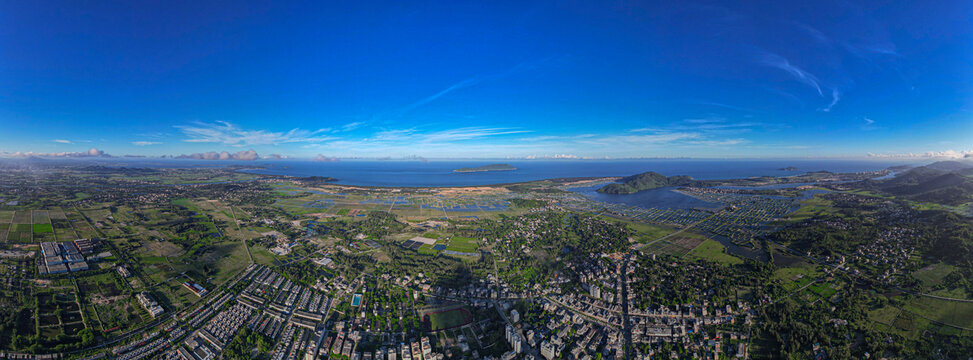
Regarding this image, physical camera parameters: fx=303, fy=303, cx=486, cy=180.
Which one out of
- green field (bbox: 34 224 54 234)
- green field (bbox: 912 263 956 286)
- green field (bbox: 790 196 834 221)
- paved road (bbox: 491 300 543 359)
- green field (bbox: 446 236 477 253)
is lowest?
paved road (bbox: 491 300 543 359)

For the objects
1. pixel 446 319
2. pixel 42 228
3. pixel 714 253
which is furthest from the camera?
pixel 42 228

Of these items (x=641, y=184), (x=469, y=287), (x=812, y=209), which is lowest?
(x=469, y=287)

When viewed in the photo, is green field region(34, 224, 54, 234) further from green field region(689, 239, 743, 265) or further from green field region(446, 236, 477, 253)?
green field region(689, 239, 743, 265)

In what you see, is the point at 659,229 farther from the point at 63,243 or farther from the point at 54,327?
the point at 63,243

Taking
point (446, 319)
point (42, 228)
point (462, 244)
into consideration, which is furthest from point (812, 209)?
point (42, 228)

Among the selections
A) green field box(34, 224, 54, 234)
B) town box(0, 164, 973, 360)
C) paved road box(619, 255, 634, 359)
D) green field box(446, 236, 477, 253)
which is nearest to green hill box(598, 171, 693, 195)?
town box(0, 164, 973, 360)

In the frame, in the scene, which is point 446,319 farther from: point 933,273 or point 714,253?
point 933,273

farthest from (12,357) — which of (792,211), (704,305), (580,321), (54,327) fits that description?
(792,211)
